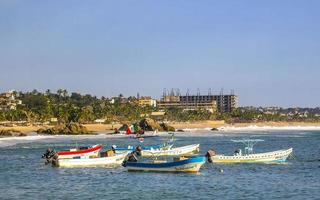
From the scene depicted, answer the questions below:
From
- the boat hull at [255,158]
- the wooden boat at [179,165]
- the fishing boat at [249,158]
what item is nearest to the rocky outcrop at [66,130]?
the fishing boat at [249,158]

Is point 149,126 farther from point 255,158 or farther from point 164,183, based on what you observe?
point 164,183

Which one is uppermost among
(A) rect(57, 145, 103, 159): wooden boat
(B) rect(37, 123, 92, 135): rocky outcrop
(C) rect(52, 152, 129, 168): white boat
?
(B) rect(37, 123, 92, 135): rocky outcrop

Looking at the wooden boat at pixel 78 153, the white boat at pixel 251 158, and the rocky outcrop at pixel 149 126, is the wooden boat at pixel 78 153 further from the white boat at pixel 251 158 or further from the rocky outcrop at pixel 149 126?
the rocky outcrop at pixel 149 126

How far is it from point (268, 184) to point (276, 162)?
60.2 feet

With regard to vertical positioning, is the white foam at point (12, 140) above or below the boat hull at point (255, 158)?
above

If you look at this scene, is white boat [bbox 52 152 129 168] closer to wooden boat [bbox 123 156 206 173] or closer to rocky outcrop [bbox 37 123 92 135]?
wooden boat [bbox 123 156 206 173]

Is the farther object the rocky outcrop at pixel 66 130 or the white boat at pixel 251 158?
the rocky outcrop at pixel 66 130

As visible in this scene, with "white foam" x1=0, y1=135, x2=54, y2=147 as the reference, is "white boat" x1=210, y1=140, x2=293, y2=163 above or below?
below

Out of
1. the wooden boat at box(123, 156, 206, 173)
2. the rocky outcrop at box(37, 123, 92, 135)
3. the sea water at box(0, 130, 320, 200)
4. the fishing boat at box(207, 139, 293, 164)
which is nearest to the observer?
the sea water at box(0, 130, 320, 200)

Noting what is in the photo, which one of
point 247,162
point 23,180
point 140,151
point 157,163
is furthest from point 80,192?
point 140,151

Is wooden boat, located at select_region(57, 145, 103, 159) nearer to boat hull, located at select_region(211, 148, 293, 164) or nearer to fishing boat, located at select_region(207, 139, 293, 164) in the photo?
fishing boat, located at select_region(207, 139, 293, 164)

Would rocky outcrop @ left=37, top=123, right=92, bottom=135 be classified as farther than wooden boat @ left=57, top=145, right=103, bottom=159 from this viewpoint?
Yes

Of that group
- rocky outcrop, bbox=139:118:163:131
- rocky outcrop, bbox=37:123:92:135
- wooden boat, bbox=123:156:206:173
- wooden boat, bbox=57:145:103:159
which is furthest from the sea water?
rocky outcrop, bbox=139:118:163:131

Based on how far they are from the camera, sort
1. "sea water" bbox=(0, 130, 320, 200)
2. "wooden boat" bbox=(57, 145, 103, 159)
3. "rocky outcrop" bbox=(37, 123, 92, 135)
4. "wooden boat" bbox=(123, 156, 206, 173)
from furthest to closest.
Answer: "rocky outcrop" bbox=(37, 123, 92, 135)
"wooden boat" bbox=(57, 145, 103, 159)
"wooden boat" bbox=(123, 156, 206, 173)
"sea water" bbox=(0, 130, 320, 200)
